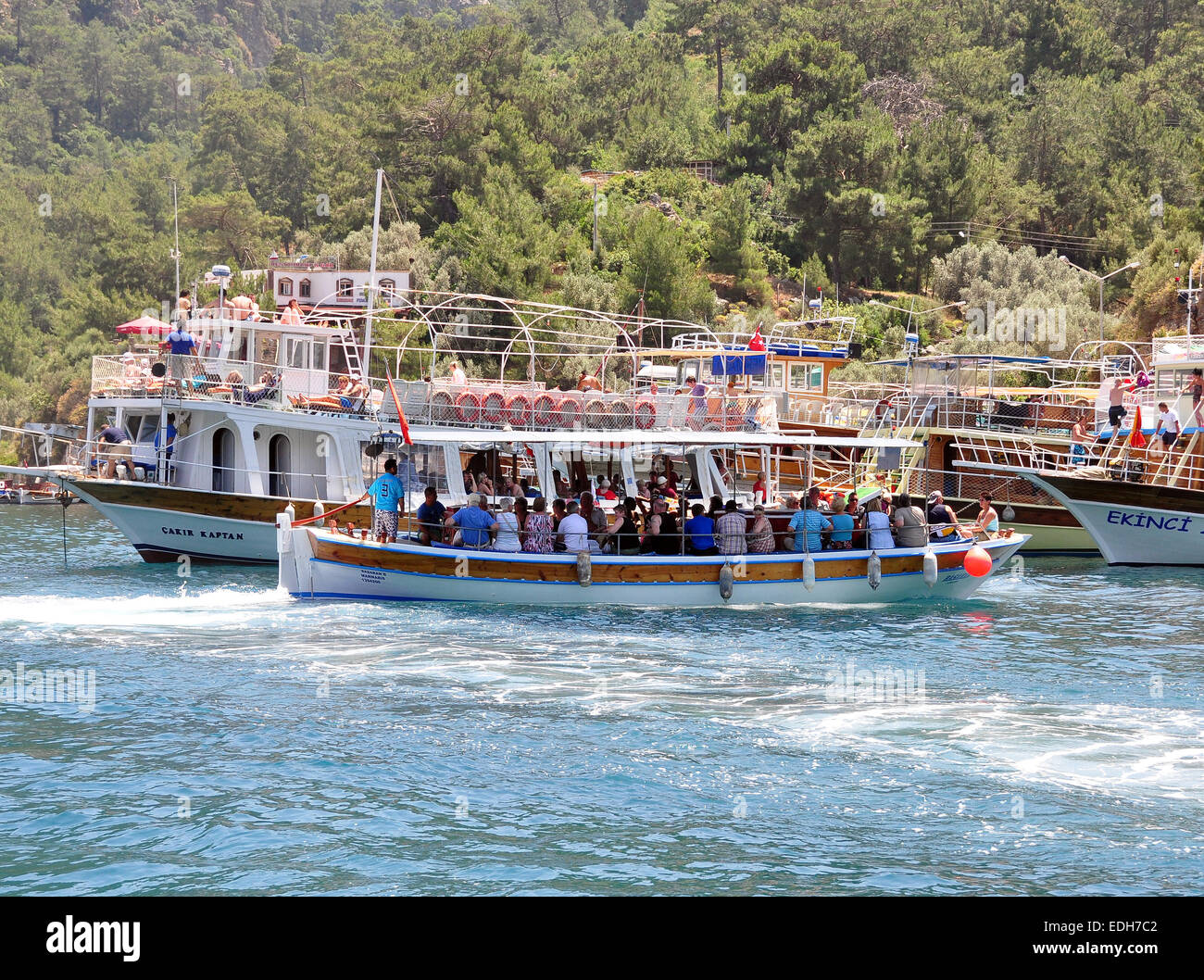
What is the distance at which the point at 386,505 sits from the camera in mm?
23344

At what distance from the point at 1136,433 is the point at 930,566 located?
37.7 feet

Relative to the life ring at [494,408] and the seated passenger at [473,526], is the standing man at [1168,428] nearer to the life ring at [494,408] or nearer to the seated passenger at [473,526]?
the life ring at [494,408]

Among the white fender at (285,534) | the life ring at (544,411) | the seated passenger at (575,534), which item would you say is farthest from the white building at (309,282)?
the seated passenger at (575,534)

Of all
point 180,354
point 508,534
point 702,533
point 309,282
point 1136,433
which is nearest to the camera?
point 508,534

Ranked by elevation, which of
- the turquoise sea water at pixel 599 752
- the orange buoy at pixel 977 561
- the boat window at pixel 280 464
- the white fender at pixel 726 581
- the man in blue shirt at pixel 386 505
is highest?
the boat window at pixel 280 464

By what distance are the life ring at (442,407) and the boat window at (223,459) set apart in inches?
189

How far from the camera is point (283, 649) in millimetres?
19453

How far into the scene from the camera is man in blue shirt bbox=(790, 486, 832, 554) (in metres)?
23.2

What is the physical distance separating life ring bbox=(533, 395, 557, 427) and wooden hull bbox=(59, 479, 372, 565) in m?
5.20

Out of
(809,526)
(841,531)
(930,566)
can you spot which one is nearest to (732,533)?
(809,526)

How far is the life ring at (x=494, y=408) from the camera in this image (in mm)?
31453

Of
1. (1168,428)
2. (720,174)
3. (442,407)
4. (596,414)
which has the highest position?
(720,174)

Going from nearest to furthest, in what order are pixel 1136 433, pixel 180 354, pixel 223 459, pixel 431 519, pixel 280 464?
pixel 431 519 < pixel 180 354 < pixel 223 459 < pixel 280 464 < pixel 1136 433

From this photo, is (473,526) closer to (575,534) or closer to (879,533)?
(575,534)
